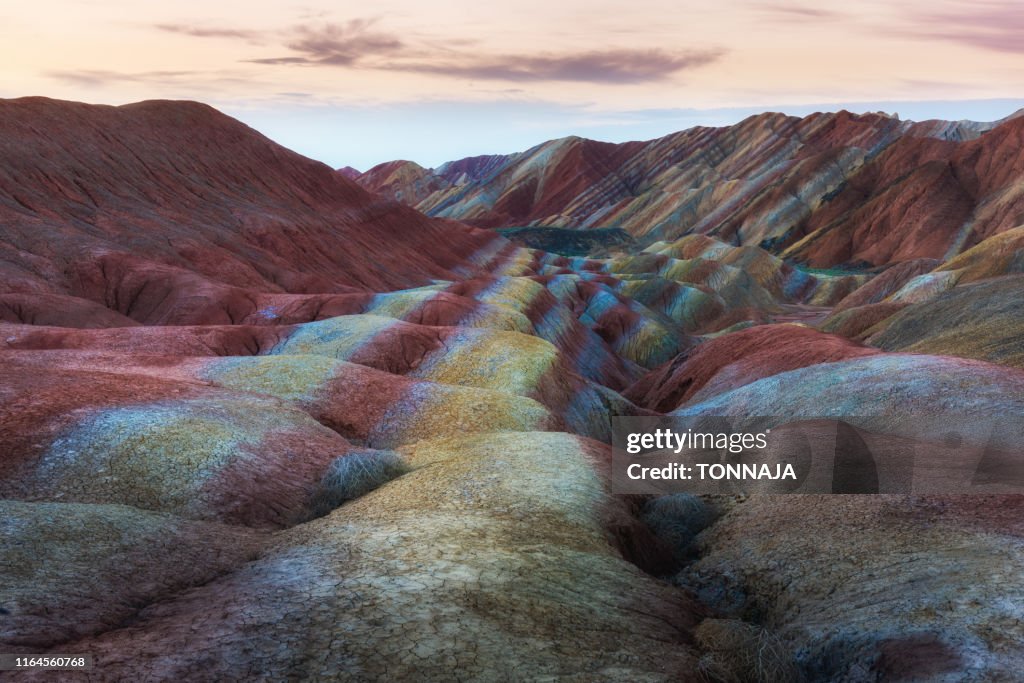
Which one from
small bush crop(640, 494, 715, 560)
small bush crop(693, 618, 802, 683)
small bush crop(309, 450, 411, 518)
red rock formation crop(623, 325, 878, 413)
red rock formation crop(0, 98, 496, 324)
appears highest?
red rock formation crop(0, 98, 496, 324)

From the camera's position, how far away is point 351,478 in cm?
2159

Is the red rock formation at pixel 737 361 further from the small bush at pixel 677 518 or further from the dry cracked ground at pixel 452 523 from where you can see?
the small bush at pixel 677 518

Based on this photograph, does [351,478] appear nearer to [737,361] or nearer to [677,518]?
[677,518]

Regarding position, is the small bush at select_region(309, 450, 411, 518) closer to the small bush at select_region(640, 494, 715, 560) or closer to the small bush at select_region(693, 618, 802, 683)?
the small bush at select_region(640, 494, 715, 560)

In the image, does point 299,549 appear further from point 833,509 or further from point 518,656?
point 833,509

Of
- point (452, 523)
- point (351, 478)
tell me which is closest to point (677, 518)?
point (452, 523)

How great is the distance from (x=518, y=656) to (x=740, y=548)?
989 centimetres

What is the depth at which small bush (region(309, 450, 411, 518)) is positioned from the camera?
20938mm

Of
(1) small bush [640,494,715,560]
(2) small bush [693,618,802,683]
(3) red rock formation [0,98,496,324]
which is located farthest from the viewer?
(3) red rock formation [0,98,496,324]

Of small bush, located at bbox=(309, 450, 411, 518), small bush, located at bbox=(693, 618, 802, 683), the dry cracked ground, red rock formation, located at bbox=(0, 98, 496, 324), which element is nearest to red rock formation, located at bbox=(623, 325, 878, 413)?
the dry cracked ground

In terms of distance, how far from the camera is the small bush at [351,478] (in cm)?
2094

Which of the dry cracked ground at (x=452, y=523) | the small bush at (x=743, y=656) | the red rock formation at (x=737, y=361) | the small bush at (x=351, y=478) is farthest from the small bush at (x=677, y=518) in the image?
the red rock formation at (x=737, y=361)

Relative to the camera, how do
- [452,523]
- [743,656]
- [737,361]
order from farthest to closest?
[737,361] < [452,523] < [743,656]

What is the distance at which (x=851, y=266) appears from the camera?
169250 millimetres
